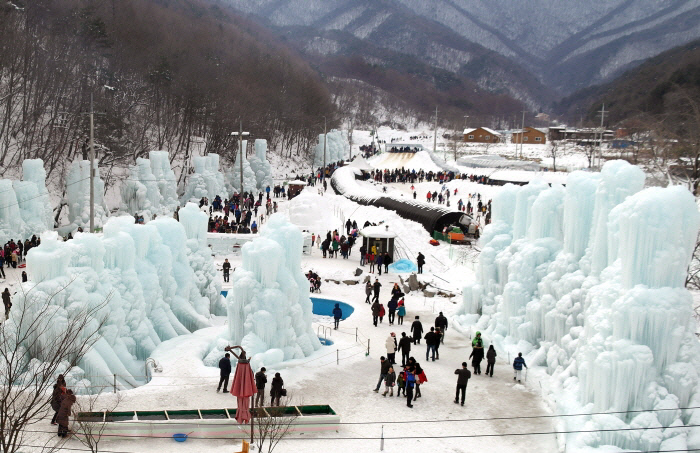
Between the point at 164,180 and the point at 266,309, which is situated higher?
the point at 164,180

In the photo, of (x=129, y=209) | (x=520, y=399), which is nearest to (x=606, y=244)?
(x=520, y=399)

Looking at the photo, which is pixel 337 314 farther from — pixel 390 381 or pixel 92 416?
pixel 92 416

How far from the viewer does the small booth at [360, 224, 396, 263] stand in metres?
31.8

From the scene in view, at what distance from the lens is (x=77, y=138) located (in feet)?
154

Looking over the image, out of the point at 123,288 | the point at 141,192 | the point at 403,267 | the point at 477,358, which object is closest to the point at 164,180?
the point at 141,192

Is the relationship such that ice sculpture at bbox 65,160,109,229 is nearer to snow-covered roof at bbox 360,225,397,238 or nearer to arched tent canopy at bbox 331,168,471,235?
snow-covered roof at bbox 360,225,397,238

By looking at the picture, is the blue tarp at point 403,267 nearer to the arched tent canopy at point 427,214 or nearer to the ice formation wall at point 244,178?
the arched tent canopy at point 427,214

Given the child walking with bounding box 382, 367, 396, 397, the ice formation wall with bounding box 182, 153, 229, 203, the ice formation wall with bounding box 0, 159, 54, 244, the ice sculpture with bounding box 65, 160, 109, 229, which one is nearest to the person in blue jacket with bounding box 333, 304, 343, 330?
the child walking with bounding box 382, 367, 396, 397

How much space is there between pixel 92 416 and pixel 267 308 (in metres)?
5.81

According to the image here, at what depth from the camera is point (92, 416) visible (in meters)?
13.1

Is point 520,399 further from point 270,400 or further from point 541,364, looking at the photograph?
point 270,400

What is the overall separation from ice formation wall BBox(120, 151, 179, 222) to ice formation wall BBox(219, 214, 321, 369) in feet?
73.1

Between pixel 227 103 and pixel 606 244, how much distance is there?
55.6m

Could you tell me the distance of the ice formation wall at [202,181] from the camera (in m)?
46.3
